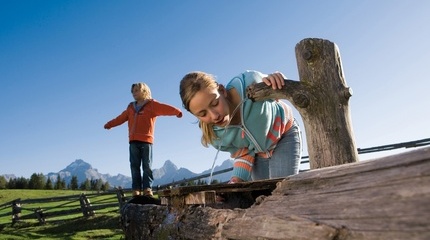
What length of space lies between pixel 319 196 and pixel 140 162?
6452 millimetres

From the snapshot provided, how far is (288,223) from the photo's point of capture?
3.80 feet

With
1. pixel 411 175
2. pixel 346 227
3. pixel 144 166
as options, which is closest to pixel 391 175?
pixel 411 175

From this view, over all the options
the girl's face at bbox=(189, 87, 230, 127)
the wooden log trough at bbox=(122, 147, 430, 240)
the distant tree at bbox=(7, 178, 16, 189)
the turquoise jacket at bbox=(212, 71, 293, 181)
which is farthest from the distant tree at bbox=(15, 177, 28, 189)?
the wooden log trough at bbox=(122, 147, 430, 240)

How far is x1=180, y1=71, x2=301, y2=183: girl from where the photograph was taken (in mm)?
2973

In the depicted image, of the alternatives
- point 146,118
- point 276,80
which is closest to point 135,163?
point 146,118

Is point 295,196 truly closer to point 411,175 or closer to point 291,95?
point 411,175

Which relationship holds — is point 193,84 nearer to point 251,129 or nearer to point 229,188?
point 251,129

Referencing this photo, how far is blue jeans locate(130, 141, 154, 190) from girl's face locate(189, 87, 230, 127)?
4.38 metres

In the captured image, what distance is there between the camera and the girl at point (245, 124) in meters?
2.97

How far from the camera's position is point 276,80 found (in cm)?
280

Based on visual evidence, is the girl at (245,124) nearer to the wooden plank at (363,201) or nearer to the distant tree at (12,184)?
Answer: the wooden plank at (363,201)

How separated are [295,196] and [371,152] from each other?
1084 centimetres

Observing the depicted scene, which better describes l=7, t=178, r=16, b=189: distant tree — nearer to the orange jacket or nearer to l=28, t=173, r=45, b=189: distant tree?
l=28, t=173, r=45, b=189: distant tree

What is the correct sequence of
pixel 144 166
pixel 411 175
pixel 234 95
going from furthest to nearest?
pixel 144 166 → pixel 234 95 → pixel 411 175
